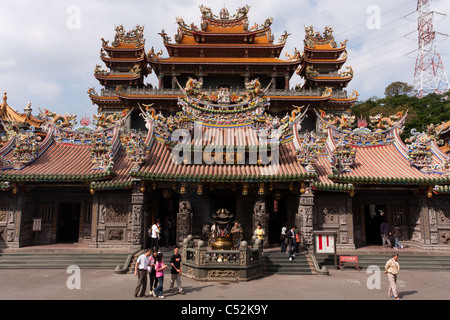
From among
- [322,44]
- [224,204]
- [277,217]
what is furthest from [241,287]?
[322,44]

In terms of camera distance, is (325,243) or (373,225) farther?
(373,225)

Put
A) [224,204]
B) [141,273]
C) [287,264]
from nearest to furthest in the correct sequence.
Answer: [141,273] → [287,264] → [224,204]

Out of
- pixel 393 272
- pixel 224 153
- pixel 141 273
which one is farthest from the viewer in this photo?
pixel 224 153

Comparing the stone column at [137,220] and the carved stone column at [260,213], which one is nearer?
the stone column at [137,220]

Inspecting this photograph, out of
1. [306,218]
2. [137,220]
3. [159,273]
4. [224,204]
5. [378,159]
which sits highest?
[378,159]

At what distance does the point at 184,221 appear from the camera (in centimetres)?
1433

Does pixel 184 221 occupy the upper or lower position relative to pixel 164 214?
lower

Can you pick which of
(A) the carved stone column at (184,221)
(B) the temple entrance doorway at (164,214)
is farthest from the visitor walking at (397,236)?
(B) the temple entrance doorway at (164,214)

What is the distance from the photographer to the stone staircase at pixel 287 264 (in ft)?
39.8

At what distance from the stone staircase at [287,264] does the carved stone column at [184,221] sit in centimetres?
404

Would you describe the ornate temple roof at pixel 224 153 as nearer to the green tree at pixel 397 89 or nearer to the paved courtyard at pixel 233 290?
the paved courtyard at pixel 233 290

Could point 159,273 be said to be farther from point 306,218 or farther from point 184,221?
point 306,218

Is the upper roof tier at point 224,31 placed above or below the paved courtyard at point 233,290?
above

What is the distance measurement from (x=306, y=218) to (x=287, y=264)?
253 cm
